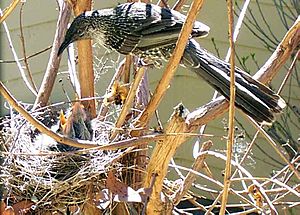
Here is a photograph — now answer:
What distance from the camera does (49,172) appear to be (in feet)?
8.04

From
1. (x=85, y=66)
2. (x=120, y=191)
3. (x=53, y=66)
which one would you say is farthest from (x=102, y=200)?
(x=53, y=66)

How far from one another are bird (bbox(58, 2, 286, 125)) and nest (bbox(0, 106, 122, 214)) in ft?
1.24

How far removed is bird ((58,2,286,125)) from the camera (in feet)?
7.02

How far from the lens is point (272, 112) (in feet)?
7.01

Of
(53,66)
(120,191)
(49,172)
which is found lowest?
(49,172)

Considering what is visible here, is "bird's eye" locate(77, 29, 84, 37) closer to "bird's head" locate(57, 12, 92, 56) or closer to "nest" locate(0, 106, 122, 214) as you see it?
"bird's head" locate(57, 12, 92, 56)

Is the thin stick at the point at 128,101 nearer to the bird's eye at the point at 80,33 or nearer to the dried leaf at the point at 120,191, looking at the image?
the dried leaf at the point at 120,191

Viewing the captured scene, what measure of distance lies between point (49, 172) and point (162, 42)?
2.25ft

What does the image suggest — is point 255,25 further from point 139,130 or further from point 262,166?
point 139,130

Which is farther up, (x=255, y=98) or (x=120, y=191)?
(x=255, y=98)

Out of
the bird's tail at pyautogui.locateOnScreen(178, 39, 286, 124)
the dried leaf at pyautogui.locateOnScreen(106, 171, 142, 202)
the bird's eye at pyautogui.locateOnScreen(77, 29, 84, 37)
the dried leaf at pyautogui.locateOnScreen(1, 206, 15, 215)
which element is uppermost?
the bird's eye at pyautogui.locateOnScreen(77, 29, 84, 37)

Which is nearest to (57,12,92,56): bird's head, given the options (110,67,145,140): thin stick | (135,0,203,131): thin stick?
(110,67,145,140): thin stick

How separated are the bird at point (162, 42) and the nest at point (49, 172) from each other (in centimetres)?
38

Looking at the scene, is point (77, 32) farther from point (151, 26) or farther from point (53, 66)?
point (151, 26)
